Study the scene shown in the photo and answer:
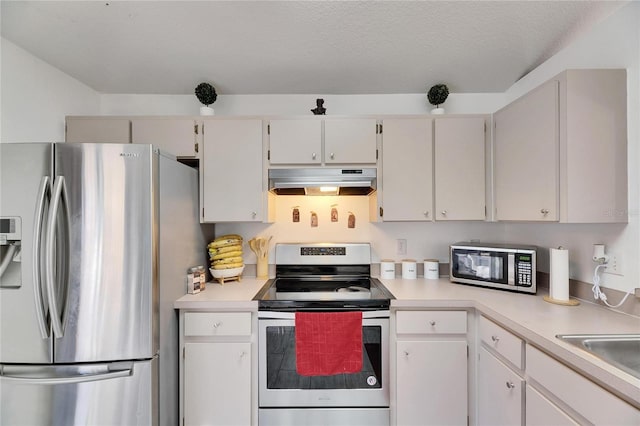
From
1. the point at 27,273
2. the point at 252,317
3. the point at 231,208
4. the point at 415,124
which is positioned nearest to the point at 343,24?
the point at 415,124

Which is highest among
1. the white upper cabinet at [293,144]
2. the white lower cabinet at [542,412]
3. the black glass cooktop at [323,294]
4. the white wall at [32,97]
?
the white wall at [32,97]

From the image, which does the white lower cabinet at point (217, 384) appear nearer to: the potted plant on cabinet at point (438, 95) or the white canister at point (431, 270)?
the white canister at point (431, 270)

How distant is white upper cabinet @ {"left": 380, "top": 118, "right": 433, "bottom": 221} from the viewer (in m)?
1.96

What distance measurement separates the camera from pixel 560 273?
1525 mm

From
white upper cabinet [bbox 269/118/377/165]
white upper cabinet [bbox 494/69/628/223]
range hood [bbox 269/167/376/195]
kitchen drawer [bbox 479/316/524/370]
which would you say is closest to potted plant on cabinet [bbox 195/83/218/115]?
white upper cabinet [bbox 269/118/377/165]

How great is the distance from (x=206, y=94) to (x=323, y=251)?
1487mm

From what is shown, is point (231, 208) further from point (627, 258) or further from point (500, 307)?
point (627, 258)

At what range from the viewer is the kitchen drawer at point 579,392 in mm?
841

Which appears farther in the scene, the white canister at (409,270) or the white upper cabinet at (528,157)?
the white canister at (409,270)

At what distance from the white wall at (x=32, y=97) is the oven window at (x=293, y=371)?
1915mm

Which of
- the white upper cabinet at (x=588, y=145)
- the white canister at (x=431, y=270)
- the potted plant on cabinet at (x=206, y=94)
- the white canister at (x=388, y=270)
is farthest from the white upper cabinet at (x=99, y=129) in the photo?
the white upper cabinet at (x=588, y=145)

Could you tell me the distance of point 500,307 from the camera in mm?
Result: 1482

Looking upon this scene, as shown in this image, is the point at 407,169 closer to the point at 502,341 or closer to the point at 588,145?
the point at 588,145

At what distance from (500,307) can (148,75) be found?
275 centimetres
